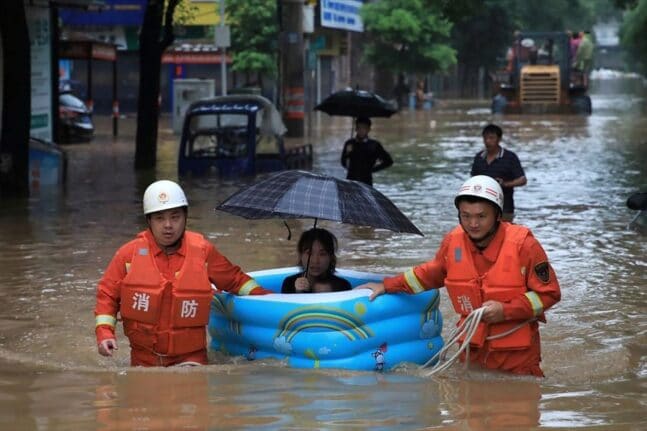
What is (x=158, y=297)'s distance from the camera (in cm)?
773

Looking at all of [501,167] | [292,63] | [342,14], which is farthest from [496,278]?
[342,14]

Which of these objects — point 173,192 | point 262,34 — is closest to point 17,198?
point 173,192

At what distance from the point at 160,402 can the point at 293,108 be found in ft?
96.7

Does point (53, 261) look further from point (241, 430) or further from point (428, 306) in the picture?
point (241, 430)

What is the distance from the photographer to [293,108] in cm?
3672

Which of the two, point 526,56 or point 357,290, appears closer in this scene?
point 357,290

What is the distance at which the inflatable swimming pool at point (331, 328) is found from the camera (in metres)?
8.10

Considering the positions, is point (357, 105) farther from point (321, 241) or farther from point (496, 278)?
point (496, 278)

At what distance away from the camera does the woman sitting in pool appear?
8672 mm

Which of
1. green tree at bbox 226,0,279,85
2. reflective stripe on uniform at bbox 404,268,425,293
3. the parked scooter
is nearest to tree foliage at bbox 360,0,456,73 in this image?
green tree at bbox 226,0,279,85

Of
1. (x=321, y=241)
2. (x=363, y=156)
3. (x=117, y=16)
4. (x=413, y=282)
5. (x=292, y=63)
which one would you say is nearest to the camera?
(x=413, y=282)

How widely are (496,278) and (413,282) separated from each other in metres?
0.69

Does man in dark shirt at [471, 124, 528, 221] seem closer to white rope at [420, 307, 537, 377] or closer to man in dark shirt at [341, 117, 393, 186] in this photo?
man in dark shirt at [341, 117, 393, 186]

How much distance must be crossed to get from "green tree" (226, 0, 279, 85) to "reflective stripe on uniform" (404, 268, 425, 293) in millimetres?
44788
